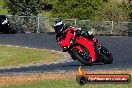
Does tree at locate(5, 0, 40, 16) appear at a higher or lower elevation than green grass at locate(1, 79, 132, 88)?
Result: lower

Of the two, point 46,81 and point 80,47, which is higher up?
point 80,47

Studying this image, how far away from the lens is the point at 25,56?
26.7 metres

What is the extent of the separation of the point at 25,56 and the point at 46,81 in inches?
419

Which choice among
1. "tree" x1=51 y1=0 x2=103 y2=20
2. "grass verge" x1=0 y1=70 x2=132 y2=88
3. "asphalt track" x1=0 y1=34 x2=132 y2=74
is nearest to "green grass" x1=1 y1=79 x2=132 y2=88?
"grass verge" x1=0 y1=70 x2=132 y2=88

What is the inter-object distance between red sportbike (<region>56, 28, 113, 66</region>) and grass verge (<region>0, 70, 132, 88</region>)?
66 cm

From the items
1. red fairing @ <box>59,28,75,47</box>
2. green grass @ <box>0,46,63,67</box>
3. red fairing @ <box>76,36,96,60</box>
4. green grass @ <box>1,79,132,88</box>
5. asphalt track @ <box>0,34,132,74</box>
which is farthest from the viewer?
green grass @ <box>0,46,63,67</box>

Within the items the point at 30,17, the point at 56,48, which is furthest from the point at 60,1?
the point at 56,48

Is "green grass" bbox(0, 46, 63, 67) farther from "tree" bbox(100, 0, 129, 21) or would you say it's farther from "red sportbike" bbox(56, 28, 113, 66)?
"tree" bbox(100, 0, 129, 21)

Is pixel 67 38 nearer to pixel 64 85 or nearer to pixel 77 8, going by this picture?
pixel 64 85

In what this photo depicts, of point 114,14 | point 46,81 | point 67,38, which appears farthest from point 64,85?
→ point 114,14

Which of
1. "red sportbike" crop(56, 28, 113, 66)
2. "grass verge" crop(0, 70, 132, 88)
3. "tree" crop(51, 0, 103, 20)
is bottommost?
"tree" crop(51, 0, 103, 20)

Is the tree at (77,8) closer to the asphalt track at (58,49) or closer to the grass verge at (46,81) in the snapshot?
the asphalt track at (58,49)

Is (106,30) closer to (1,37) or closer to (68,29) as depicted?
(1,37)

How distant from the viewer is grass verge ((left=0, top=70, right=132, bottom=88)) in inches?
571
